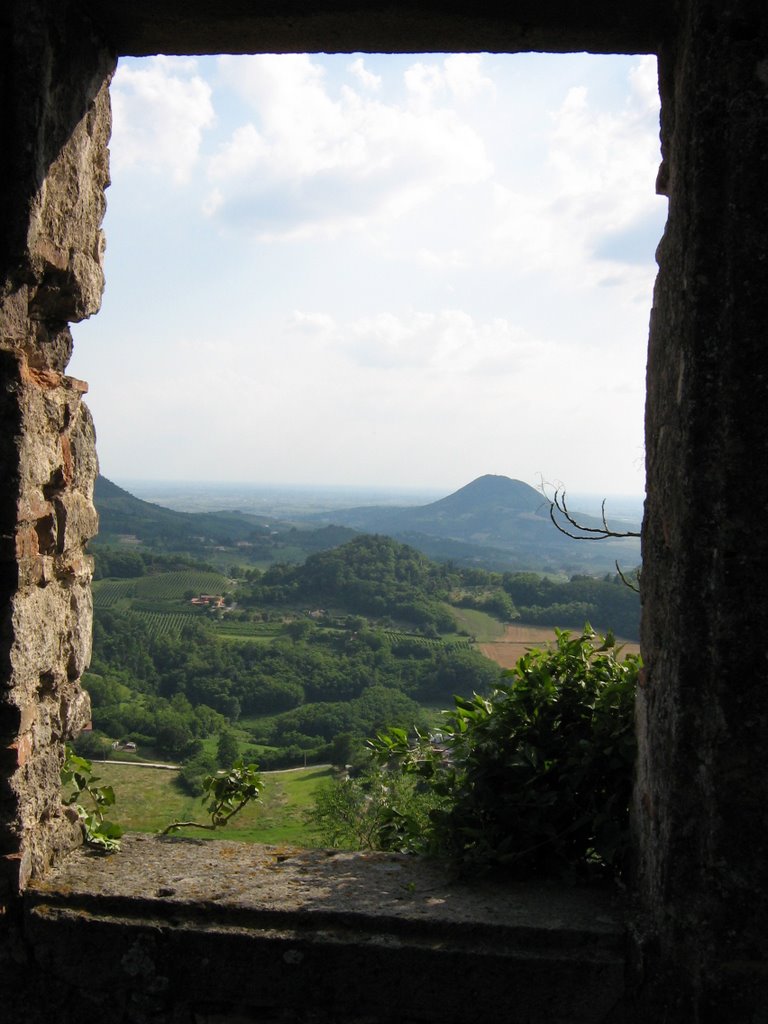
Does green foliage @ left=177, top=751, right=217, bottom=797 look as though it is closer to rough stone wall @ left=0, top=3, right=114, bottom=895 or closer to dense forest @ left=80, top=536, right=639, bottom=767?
dense forest @ left=80, top=536, right=639, bottom=767

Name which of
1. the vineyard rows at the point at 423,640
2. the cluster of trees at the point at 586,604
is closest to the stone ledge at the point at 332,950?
the cluster of trees at the point at 586,604

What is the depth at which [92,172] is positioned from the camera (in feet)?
7.95

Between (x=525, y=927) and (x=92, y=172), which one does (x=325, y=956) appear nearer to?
(x=525, y=927)

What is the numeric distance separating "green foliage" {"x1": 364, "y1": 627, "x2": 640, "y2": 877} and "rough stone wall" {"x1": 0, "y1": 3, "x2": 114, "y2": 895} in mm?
1134

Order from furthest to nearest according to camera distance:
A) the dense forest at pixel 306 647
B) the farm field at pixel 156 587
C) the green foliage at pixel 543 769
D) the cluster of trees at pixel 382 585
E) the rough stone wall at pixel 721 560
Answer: the farm field at pixel 156 587 < the cluster of trees at pixel 382 585 < the dense forest at pixel 306 647 < the green foliage at pixel 543 769 < the rough stone wall at pixel 721 560

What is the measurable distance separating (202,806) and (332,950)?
5.22 m

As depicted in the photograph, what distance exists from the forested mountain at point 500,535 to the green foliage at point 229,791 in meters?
28.5

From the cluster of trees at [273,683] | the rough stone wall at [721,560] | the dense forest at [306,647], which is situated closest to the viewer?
the rough stone wall at [721,560]

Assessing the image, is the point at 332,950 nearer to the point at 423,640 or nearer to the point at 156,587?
the point at 423,640

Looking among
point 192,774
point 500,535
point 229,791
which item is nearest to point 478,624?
point 192,774

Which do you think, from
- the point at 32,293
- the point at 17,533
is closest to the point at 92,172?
the point at 32,293

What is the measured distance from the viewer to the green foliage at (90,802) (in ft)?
8.02

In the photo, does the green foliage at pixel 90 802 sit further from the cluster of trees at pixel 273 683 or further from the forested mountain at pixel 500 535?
the forested mountain at pixel 500 535

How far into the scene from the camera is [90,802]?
8.41 feet
